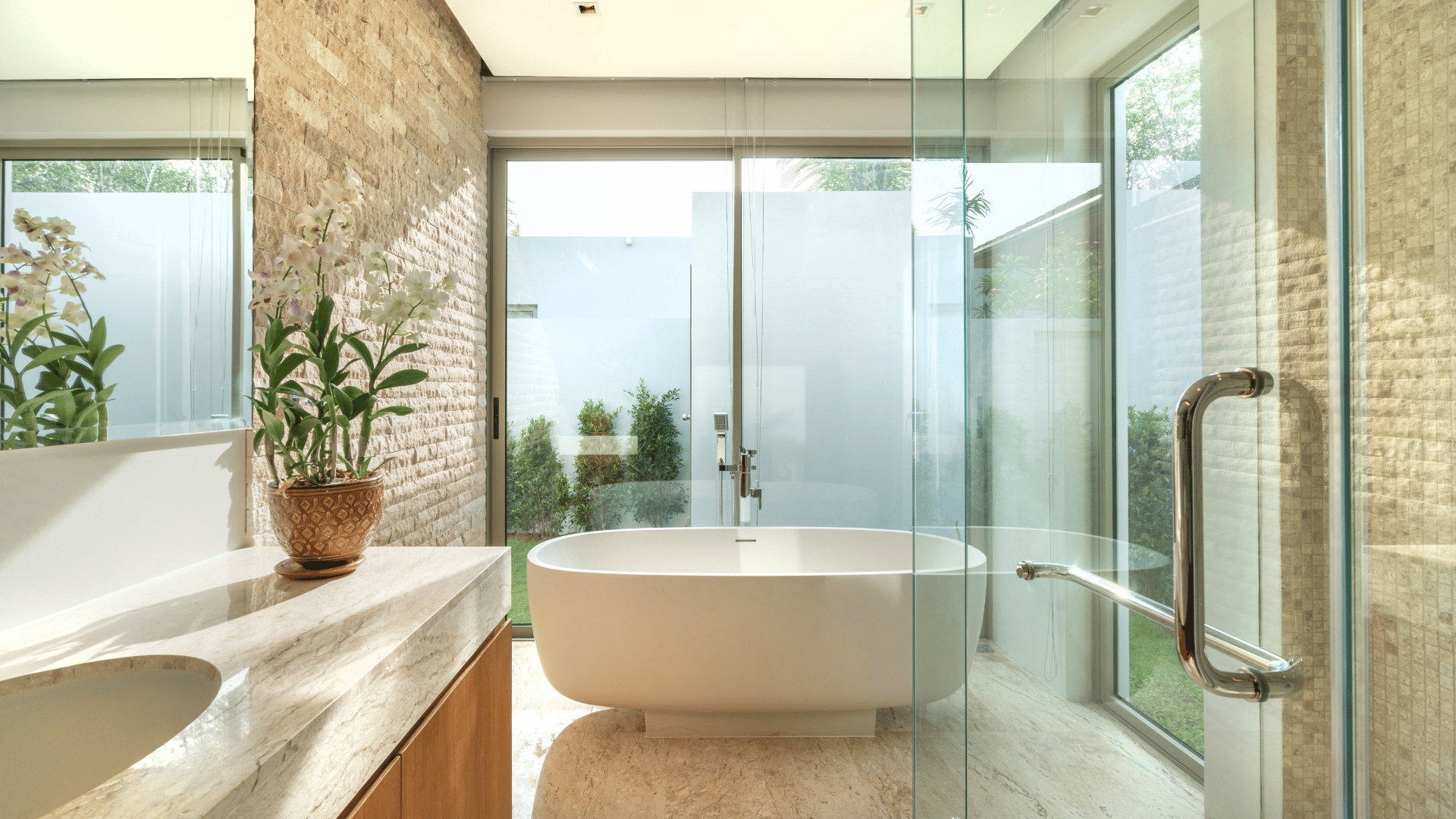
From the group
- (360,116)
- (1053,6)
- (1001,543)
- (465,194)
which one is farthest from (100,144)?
(465,194)

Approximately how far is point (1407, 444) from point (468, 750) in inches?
57.7

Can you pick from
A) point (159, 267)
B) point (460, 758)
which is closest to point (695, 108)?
point (159, 267)

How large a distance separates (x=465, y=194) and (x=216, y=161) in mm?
2014

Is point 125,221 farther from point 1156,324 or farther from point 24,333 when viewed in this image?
point 1156,324

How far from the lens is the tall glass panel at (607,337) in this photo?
3795 mm

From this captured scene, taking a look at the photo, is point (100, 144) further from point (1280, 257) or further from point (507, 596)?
point (1280, 257)

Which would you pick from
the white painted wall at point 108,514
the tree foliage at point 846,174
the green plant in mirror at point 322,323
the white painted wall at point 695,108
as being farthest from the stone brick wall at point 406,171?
the tree foliage at point 846,174

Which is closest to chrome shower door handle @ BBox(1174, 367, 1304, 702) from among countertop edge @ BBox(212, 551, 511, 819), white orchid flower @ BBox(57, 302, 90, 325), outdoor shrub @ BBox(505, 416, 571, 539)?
countertop edge @ BBox(212, 551, 511, 819)

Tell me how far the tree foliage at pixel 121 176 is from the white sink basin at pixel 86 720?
2.55 feet

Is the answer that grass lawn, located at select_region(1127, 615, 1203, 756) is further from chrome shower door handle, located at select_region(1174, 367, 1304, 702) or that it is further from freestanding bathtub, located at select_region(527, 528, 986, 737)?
freestanding bathtub, located at select_region(527, 528, 986, 737)

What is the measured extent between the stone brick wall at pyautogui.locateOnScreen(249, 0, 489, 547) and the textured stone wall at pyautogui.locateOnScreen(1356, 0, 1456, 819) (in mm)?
2078

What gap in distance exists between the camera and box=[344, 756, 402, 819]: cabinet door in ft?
2.86

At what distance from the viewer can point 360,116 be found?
7.71 ft

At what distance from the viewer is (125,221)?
1290 mm
